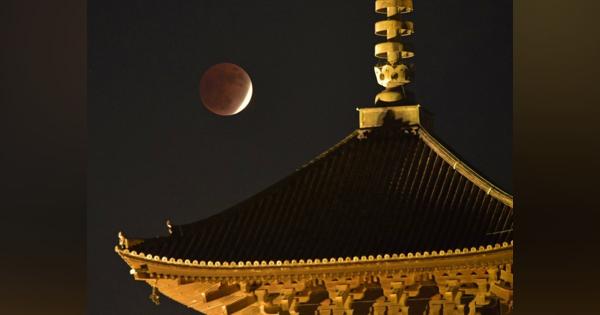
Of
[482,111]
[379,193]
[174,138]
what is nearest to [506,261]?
[379,193]

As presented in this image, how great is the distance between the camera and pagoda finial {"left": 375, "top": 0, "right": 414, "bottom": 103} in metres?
13.1

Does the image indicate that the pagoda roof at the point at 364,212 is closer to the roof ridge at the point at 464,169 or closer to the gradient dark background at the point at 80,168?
the roof ridge at the point at 464,169

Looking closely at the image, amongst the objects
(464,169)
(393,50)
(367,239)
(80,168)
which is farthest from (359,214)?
(80,168)

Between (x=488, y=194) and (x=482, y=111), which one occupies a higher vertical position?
(x=482, y=111)

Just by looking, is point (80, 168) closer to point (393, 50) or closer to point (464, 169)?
point (464, 169)

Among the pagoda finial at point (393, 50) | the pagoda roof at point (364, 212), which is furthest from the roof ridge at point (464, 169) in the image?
the pagoda finial at point (393, 50)

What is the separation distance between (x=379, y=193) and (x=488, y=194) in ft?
3.82

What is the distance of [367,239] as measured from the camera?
11930 millimetres

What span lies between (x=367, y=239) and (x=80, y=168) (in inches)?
391

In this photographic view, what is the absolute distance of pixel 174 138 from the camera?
20.2 metres

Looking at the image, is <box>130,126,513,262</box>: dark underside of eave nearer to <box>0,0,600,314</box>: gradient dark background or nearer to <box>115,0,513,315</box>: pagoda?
<box>115,0,513,315</box>: pagoda

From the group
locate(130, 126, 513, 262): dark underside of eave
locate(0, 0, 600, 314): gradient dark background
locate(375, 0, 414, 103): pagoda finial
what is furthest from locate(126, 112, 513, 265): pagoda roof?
locate(0, 0, 600, 314): gradient dark background

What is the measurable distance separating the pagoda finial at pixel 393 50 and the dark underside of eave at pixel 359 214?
51 centimetres

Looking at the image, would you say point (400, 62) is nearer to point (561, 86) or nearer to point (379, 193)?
point (379, 193)
